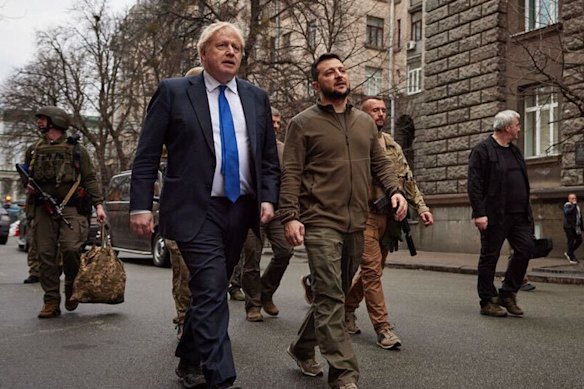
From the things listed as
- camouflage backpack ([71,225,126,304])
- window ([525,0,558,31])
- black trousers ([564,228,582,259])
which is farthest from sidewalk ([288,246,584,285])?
camouflage backpack ([71,225,126,304])

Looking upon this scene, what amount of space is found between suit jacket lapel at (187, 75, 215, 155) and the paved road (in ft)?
4.95

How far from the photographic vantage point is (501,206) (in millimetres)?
6926

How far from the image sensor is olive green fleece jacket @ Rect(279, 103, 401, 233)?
13.4 feet

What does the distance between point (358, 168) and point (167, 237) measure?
123 cm

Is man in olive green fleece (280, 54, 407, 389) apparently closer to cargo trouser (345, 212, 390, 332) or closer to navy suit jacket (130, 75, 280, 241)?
navy suit jacket (130, 75, 280, 241)

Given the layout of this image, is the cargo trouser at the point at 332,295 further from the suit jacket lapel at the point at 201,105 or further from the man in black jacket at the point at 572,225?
the man in black jacket at the point at 572,225

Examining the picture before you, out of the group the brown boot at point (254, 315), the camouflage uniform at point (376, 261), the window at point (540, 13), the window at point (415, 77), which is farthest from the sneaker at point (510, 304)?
the window at point (415, 77)

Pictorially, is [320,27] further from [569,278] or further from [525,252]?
[525,252]

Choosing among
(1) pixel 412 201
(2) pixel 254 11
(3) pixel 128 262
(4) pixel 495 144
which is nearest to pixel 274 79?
(2) pixel 254 11

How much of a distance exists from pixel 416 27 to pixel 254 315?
3258 cm

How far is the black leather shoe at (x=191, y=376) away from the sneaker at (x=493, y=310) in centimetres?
393

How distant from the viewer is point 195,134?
3678 mm

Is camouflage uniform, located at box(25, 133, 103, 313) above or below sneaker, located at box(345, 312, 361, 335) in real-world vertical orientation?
above

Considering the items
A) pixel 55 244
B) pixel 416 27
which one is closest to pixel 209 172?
pixel 55 244
